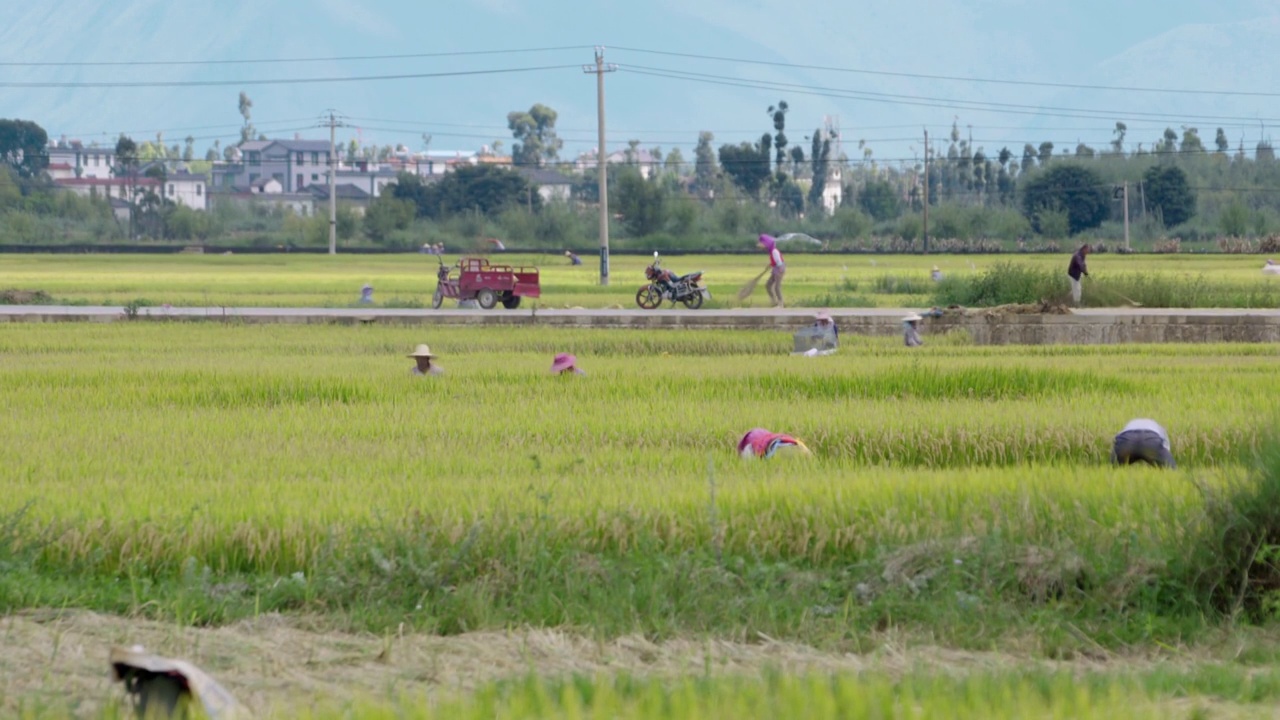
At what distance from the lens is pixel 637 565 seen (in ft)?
24.0

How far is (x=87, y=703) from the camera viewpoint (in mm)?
5324

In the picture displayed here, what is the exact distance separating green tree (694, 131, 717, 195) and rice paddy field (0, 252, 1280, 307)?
2431 inches

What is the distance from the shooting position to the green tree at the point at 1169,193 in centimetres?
9006

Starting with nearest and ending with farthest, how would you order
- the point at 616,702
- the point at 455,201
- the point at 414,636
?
the point at 616,702 → the point at 414,636 → the point at 455,201

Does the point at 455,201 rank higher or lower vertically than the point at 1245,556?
higher

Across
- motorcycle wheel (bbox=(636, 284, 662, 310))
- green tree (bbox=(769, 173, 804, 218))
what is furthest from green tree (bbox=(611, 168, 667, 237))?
motorcycle wheel (bbox=(636, 284, 662, 310))

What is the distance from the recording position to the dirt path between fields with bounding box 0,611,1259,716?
5.68m

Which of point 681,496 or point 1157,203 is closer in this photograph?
point 681,496

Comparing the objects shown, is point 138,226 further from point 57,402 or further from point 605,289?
point 57,402

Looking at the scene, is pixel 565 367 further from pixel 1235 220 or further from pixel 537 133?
pixel 537 133

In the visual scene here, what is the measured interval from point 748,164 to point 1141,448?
366 feet

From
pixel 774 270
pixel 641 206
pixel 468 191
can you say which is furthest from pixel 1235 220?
pixel 774 270

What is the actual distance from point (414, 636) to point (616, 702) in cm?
173

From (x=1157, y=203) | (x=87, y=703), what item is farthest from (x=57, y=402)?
(x=1157, y=203)
